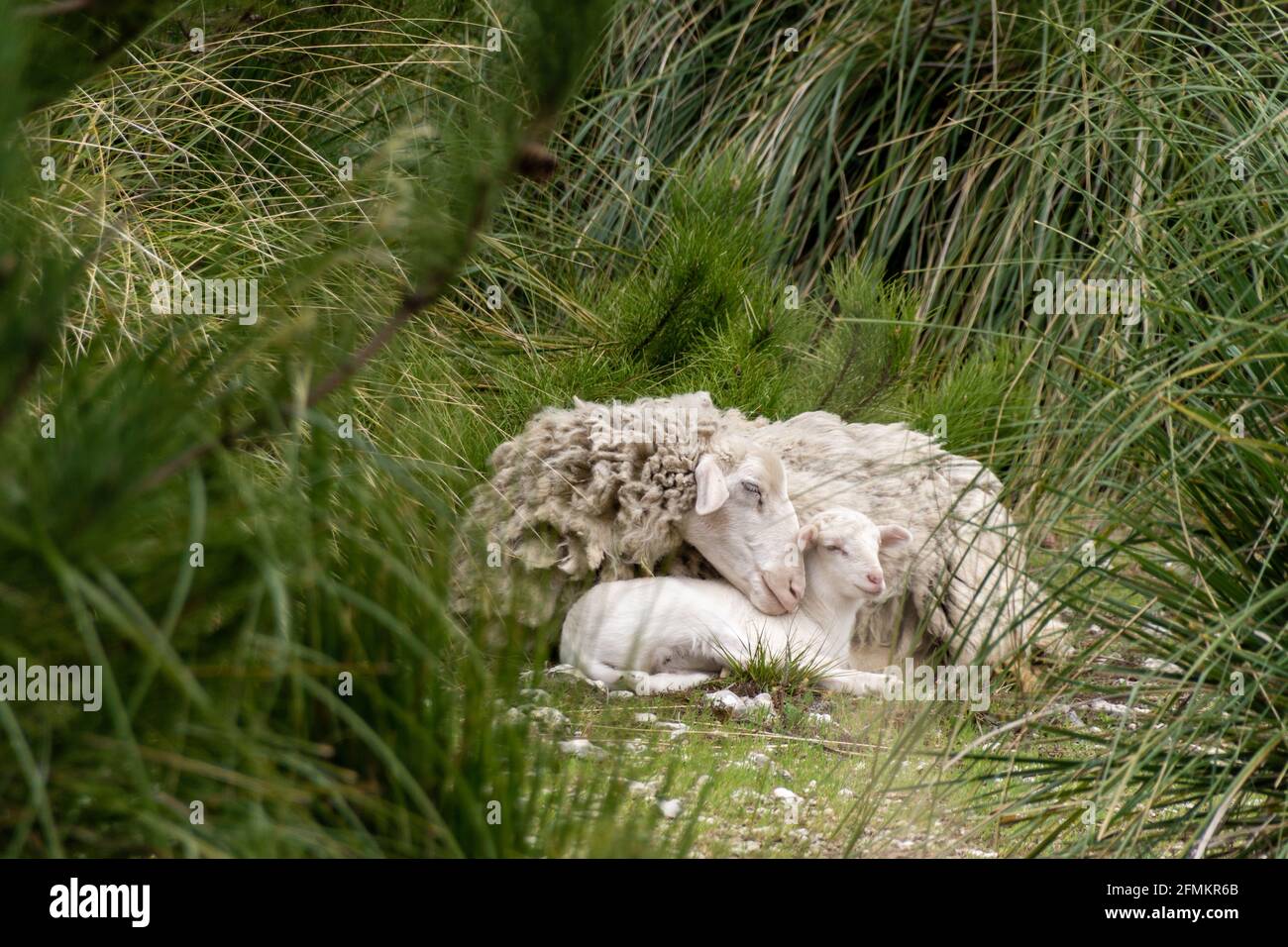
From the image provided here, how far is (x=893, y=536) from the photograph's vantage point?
407cm

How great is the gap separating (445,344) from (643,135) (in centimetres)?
248

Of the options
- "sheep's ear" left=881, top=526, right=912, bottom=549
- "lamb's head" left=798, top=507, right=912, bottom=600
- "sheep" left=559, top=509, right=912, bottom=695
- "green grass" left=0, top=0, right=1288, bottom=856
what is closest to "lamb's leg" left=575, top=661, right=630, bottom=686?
"sheep" left=559, top=509, right=912, bottom=695

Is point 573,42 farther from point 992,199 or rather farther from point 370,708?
point 992,199

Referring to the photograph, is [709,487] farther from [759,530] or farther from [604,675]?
[604,675]

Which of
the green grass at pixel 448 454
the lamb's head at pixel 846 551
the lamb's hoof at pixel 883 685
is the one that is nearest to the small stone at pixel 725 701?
the green grass at pixel 448 454

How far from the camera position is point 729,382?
4965mm

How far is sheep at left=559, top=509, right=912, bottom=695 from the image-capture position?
3869mm

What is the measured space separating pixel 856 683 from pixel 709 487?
696 mm

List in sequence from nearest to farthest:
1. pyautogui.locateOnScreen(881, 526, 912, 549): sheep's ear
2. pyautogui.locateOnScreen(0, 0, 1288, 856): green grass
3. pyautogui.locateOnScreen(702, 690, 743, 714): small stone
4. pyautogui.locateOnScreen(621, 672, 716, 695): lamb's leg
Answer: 1. pyautogui.locateOnScreen(0, 0, 1288, 856): green grass
2. pyautogui.locateOnScreen(702, 690, 743, 714): small stone
3. pyautogui.locateOnScreen(621, 672, 716, 695): lamb's leg
4. pyautogui.locateOnScreen(881, 526, 912, 549): sheep's ear

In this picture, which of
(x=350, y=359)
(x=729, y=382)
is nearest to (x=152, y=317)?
(x=350, y=359)

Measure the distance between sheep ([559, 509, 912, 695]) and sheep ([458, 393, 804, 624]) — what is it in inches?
3.1

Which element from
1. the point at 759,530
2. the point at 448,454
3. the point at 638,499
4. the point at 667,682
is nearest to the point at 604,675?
the point at 667,682

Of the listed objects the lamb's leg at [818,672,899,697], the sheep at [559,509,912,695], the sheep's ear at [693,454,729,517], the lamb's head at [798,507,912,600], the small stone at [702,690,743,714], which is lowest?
the small stone at [702,690,743,714]

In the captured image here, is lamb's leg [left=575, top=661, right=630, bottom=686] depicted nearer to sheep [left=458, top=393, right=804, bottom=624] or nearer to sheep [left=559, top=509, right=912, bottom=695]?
sheep [left=559, top=509, right=912, bottom=695]
